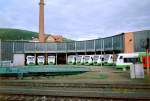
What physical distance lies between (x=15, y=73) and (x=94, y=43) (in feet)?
173

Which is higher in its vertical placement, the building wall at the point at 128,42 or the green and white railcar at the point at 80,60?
the building wall at the point at 128,42

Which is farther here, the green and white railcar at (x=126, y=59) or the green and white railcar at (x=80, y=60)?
the green and white railcar at (x=80, y=60)

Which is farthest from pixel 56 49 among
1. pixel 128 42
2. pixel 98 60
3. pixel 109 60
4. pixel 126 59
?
pixel 126 59

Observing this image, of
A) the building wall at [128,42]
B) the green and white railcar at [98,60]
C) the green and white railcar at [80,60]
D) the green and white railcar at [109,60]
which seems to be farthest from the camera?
the green and white railcar at [80,60]

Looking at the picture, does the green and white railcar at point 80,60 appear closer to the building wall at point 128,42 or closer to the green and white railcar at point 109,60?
the green and white railcar at point 109,60

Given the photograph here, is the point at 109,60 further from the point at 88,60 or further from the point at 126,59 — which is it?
the point at 126,59

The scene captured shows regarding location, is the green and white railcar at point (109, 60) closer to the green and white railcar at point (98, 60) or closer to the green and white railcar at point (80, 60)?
the green and white railcar at point (98, 60)

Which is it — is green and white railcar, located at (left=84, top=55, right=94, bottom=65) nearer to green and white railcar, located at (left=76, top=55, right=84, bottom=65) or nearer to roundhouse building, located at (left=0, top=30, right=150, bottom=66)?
green and white railcar, located at (left=76, top=55, right=84, bottom=65)

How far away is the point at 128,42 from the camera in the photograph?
219ft

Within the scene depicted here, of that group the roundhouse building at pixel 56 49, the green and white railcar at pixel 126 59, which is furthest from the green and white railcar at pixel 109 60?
the green and white railcar at pixel 126 59

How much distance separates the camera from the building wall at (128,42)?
6581 cm

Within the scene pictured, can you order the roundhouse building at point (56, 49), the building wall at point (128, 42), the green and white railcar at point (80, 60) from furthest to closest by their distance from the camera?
the roundhouse building at point (56, 49)
the green and white railcar at point (80, 60)
the building wall at point (128, 42)

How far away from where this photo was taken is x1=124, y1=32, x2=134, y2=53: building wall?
6581 centimetres

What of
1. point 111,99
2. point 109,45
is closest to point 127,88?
point 111,99
